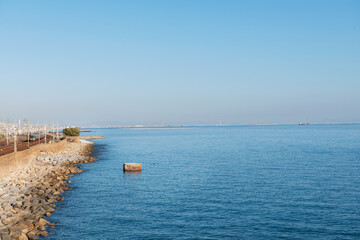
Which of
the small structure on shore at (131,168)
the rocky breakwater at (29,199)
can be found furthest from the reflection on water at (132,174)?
the rocky breakwater at (29,199)

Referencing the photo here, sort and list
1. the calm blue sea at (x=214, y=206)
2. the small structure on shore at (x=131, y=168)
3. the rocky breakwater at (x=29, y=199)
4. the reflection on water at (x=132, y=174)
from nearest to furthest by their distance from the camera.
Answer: the rocky breakwater at (x=29, y=199), the calm blue sea at (x=214, y=206), the reflection on water at (x=132, y=174), the small structure on shore at (x=131, y=168)

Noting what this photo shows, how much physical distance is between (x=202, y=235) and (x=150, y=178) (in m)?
23.0

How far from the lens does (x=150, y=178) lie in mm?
43438

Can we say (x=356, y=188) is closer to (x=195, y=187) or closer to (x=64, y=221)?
(x=195, y=187)

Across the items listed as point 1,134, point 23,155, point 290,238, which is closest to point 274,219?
point 290,238

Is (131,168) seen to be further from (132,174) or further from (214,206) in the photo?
(214,206)

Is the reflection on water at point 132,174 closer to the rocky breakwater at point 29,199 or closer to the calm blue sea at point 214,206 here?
the calm blue sea at point 214,206

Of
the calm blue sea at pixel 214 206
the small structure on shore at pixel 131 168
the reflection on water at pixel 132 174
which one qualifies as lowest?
the reflection on water at pixel 132 174

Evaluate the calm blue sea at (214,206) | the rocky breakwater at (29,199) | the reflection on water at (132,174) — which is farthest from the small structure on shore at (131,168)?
the rocky breakwater at (29,199)

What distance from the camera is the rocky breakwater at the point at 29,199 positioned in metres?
20.9

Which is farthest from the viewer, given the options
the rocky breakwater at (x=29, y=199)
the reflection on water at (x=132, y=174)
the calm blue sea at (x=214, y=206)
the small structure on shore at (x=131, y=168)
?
the small structure on shore at (x=131, y=168)

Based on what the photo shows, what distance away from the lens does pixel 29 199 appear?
92.5 ft

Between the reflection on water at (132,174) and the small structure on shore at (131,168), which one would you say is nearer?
the reflection on water at (132,174)

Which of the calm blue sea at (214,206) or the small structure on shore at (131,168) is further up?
the small structure on shore at (131,168)
